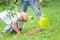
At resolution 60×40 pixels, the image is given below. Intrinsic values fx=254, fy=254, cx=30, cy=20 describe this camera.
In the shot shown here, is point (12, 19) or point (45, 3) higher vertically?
point (12, 19)

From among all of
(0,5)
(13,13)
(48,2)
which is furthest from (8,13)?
(48,2)

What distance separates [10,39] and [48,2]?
362 inches

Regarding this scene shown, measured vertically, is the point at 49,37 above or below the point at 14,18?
below

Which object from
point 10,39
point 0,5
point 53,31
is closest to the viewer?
point 10,39

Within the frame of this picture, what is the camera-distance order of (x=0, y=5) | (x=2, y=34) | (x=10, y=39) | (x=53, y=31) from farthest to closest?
(x=0, y=5) → (x=53, y=31) → (x=2, y=34) → (x=10, y=39)

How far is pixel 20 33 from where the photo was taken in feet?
20.1

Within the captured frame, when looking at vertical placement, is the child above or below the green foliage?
above

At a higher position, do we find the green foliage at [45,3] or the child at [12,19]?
the child at [12,19]

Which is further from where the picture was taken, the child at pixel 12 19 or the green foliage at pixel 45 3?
the green foliage at pixel 45 3

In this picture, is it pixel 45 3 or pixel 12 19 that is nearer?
pixel 12 19

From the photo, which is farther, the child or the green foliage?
the green foliage

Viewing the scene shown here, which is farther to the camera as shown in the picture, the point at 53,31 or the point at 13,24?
the point at 53,31

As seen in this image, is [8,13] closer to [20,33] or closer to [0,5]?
[20,33]

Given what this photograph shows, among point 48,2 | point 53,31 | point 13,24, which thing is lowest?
point 48,2
